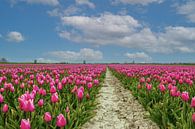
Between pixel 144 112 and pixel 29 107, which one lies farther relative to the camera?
pixel 144 112

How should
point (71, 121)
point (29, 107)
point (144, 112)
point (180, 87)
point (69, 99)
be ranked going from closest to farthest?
1. point (29, 107)
2. point (71, 121)
3. point (69, 99)
4. point (144, 112)
5. point (180, 87)

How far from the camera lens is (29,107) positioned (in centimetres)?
524

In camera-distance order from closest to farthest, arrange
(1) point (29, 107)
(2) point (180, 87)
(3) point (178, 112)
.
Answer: (1) point (29, 107), (3) point (178, 112), (2) point (180, 87)

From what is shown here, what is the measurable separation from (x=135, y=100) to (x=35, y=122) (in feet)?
20.6

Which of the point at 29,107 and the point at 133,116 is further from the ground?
the point at 29,107

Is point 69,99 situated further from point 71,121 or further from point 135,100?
point 135,100

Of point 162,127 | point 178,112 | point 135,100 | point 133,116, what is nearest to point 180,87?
point 135,100

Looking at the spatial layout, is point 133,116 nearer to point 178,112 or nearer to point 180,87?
point 178,112

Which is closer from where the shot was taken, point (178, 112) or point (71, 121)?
point (71, 121)

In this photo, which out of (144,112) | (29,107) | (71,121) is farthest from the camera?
(144,112)

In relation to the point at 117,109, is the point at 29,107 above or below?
above

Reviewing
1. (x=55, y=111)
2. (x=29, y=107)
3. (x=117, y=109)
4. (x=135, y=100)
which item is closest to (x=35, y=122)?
(x=29, y=107)

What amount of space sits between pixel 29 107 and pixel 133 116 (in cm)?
385

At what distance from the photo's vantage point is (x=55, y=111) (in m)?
6.42
